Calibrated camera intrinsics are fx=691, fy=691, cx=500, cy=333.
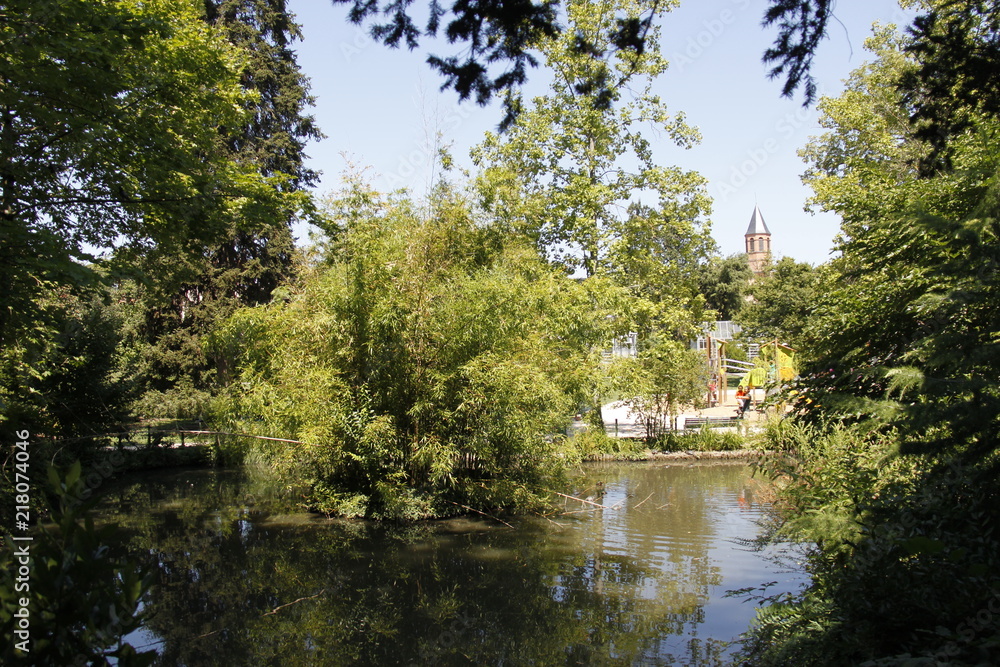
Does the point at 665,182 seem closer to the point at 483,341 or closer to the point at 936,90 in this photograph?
the point at 483,341

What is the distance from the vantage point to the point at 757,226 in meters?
94.5

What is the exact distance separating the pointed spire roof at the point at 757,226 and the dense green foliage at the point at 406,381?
8593 centimetres

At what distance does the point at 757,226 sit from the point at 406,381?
91686 millimetres

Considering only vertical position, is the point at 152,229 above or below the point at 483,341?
above

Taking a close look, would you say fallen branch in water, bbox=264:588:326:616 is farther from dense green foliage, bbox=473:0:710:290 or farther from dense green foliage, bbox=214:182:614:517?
dense green foliage, bbox=473:0:710:290

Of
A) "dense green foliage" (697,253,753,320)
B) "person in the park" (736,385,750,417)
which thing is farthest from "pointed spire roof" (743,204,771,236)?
"person in the park" (736,385,750,417)

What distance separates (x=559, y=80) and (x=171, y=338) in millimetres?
14649

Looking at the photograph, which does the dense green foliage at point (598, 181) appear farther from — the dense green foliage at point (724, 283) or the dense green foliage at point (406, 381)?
the dense green foliage at point (724, 283)

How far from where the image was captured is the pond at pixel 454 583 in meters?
6.84

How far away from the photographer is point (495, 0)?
542cm

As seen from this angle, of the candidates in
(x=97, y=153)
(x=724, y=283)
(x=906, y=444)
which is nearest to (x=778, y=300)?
(x=724, y=283)

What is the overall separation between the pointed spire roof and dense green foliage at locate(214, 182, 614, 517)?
282 ft

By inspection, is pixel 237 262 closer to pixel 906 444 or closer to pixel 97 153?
pixel 97 153

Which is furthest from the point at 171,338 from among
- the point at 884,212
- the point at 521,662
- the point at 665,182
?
the point at 884,212
